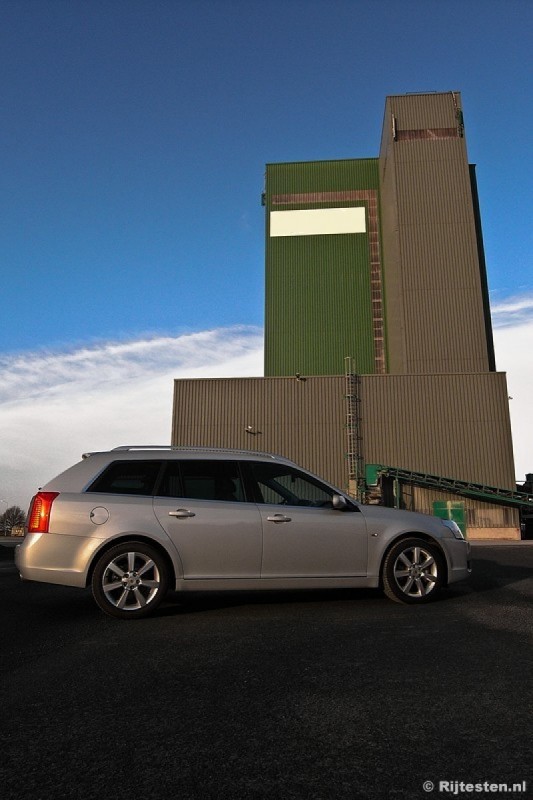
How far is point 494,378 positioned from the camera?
3325 cm

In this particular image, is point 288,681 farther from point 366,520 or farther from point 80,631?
point 366,520

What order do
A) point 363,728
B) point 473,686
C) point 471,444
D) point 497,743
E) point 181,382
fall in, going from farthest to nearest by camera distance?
point 181,382 < point 471,444 < point 473,686 < point 363,728 < point 497,743

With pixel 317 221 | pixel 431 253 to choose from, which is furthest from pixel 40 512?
pixel 317 221

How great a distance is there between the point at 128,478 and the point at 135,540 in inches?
26.3

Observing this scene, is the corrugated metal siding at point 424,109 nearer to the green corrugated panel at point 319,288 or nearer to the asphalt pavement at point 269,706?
the green corrugated panel at point 319,288

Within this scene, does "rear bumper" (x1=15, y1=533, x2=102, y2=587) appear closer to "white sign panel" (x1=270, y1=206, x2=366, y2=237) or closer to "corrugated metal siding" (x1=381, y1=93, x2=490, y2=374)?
"corrugated metal siding" (x1=381, y1=93, x2=490, y2=374)

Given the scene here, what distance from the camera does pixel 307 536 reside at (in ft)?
18.9

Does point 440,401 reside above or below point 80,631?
above

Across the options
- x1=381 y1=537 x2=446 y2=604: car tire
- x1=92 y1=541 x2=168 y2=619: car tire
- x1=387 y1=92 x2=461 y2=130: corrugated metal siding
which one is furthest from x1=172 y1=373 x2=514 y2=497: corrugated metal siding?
x1=92 y1=541 x2=168 y2=619: car tire

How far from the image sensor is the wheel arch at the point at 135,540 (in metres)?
5.47

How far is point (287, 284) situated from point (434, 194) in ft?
39.7

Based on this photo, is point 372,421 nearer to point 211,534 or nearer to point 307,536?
point 307,536

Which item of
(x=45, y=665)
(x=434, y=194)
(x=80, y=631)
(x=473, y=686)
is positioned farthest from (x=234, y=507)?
(x=434, y=194)

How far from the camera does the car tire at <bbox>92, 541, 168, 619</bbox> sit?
5355 millimetres
